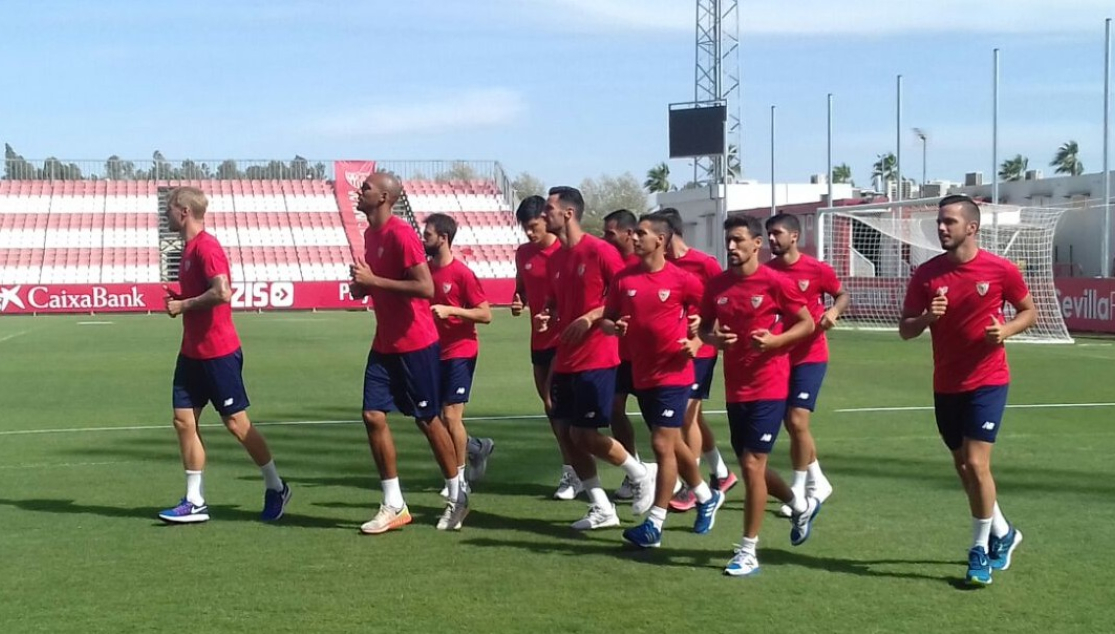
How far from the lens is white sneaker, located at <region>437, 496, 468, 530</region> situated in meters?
7.59

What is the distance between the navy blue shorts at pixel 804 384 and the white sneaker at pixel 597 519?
4.59 ft

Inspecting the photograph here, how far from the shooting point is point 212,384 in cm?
778

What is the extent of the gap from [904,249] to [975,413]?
2762 cm

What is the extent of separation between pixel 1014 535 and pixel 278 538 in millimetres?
4213

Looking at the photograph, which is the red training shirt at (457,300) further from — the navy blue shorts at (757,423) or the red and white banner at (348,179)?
the red and white banner at (348,179)

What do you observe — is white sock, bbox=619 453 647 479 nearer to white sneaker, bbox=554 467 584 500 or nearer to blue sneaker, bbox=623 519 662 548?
blue sneaker, bbox=623 519 662 548

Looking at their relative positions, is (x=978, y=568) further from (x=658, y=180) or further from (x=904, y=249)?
(x=658, y=180)

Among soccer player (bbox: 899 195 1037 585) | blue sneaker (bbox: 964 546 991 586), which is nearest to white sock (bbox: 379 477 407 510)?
soccer player (bbox: 899 195 1037 585)

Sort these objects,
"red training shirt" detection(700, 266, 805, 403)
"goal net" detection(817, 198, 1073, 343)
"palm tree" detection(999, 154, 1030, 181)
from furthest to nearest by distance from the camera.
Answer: "palm tree" detection(999, 154, 1030, 181)
"goal net" detection(817, 198, 1073, 343)
"red training shirt" detection(700, 266, 805, 403)

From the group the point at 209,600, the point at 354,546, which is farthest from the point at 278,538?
the point at 209,600

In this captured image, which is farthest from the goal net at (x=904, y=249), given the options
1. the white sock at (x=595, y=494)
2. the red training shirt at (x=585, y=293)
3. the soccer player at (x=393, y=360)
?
the soccer player at (x=393, y=360)

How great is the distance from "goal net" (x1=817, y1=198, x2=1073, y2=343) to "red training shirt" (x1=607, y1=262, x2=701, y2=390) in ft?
55.7

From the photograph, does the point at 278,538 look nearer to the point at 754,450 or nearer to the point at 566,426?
the point at 566,426

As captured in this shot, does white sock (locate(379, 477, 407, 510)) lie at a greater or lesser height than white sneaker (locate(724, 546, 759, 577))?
greater
